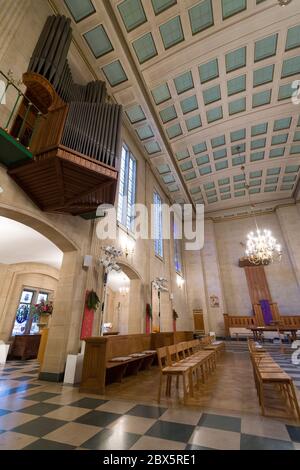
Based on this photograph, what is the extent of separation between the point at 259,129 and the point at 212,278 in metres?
9.34

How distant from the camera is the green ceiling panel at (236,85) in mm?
8312

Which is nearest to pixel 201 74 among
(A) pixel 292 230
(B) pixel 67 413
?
(B) pixel 67 413

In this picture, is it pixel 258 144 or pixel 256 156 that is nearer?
pixel 258 144

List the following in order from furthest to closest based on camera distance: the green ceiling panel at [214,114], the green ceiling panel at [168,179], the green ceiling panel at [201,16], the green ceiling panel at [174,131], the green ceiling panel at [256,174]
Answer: the green ceiling panel at [256,174] < the green ceiling panel at [168,179] < the green ceiling panel at [174,131] < the green ceiling panel at [214,114] < the green ceiling panel at [201,16]

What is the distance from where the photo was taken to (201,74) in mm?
8117

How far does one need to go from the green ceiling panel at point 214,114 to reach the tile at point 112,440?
10753 millimetres

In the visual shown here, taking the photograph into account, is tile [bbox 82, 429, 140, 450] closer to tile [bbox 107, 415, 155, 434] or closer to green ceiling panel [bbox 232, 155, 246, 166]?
tile [bbox 107, 415, 155, 434]

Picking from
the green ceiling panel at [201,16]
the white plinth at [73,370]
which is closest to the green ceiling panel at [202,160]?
the green ceiling panel at [201,16]

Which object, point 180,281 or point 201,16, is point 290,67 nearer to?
point 201,16

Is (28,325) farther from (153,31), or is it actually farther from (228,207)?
(228,207)

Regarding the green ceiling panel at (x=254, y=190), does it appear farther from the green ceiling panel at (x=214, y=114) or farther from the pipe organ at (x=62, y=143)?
the pipe organ at (x=62, y=143)

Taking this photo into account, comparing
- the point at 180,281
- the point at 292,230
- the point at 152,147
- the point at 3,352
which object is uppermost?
the point at 152,147
